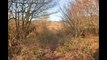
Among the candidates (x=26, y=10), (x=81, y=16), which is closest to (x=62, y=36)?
(x=81, y=16)

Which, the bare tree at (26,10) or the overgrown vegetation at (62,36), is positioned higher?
the bare tree at (26,10)

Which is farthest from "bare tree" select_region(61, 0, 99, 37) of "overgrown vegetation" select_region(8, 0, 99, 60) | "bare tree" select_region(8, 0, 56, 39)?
"bare tree" select_region(8, 0, 56, 39)

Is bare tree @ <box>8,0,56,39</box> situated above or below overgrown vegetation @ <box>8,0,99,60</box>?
above

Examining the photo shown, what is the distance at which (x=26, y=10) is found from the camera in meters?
1.93

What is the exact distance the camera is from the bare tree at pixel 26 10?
1918mm

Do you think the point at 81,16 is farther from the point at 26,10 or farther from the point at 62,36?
the point at 26,10

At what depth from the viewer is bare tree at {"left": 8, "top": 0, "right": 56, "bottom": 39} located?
192cm

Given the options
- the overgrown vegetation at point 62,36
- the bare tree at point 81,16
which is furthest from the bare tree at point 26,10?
the bare tree at point 81,16

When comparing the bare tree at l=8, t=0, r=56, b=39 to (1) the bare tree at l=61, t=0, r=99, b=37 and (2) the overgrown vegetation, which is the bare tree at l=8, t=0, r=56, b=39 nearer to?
(2) the overgrown vegetation

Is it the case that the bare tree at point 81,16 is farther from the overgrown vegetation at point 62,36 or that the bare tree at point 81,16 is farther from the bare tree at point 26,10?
the bare tree at point 26,10

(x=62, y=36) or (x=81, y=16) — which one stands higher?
(x=81, y=16)
